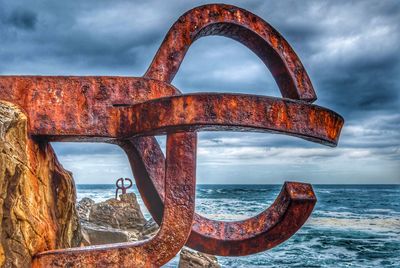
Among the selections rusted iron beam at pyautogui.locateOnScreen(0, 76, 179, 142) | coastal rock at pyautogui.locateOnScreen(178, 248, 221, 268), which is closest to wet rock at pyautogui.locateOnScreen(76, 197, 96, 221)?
coastal rock at pyautogui.locateOnScreen(178, 248, 221, 268)

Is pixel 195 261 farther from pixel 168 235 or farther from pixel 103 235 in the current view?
pixel 168 235

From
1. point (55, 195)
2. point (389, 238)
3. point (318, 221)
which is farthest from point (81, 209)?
point (318, 221)

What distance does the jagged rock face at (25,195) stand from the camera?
1450 mm

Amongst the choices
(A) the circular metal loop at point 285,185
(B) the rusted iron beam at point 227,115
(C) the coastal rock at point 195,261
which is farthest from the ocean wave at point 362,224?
(B) the rusted iron beam at point 227,115

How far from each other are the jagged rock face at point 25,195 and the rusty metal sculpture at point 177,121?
2.6 inches

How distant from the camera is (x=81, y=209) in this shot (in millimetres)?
13578

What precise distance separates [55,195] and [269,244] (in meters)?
0.94

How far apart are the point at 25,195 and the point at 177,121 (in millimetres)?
594

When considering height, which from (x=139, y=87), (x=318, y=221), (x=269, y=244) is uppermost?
(x=139, y=87)

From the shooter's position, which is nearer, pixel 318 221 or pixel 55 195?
pixel 55 195

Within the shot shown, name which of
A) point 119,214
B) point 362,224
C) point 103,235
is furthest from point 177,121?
point 362,224

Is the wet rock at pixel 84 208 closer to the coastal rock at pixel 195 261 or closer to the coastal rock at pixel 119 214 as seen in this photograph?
the coastal rock at pixel 119 214

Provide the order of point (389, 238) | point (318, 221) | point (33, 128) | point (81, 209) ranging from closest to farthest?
point (33, 128), point (81, 209), point (389, 238), point (318, 221)

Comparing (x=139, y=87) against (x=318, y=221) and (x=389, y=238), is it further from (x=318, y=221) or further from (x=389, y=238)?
(x=318, y=221)
